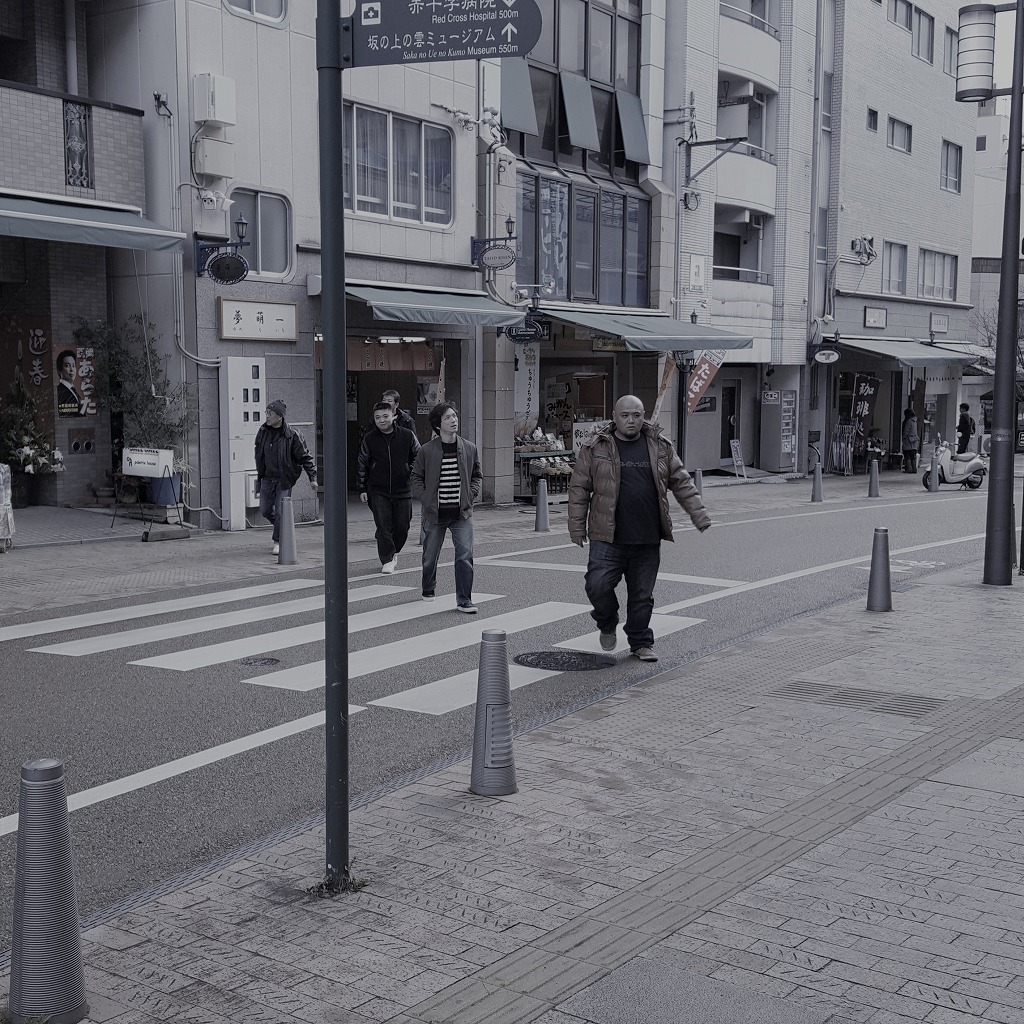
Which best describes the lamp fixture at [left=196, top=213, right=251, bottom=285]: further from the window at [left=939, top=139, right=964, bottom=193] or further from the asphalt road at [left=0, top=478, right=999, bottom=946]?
the window at [left=939, top=139, right=964, bottom=193]

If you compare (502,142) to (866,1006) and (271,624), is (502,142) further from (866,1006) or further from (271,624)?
(866,1006)

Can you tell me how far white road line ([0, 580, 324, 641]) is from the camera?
10789 mm

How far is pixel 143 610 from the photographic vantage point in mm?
11742

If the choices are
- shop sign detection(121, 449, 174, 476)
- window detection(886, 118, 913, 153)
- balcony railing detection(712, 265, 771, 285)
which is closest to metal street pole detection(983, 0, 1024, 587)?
shop sign detection(121, 449, 174, 476)

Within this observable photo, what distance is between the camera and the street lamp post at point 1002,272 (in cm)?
1263

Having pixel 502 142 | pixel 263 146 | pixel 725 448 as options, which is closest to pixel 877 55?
pixel 725 448

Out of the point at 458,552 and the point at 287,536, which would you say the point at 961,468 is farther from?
the point at 458,552

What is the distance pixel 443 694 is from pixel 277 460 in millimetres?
7372

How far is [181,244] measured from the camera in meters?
16.7

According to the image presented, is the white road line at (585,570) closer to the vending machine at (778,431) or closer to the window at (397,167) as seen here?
the window at (397,167)

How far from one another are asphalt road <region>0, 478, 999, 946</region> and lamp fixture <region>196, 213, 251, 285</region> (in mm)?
4211

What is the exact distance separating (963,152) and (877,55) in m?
7.83

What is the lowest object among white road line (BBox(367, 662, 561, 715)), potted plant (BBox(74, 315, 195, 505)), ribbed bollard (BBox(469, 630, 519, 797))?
white road line (BBox(367, 662, 561, 715))

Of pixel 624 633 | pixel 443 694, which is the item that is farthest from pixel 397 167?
pixel 443 694
